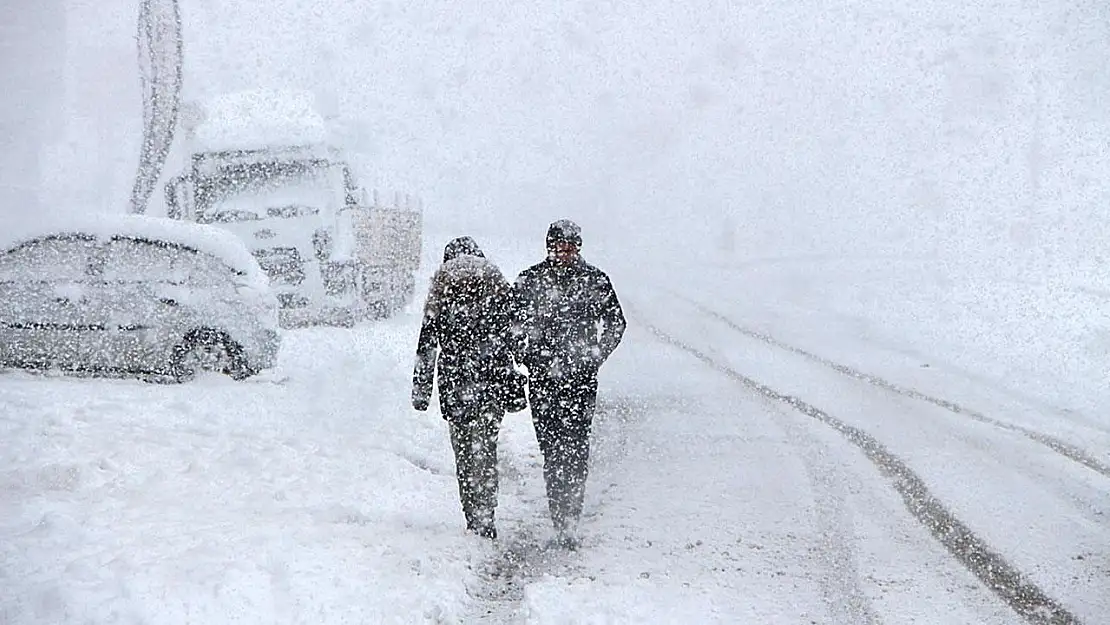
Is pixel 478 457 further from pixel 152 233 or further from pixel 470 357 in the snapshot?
pixel 152 233

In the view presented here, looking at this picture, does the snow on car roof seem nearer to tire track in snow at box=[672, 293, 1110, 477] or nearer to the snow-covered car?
the snow-covered car

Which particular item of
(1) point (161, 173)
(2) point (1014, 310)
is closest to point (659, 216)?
(2) point (1014, 310)

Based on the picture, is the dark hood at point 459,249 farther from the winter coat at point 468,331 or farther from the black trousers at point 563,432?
the black trousers at point 563,432

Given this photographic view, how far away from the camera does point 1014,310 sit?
19.1m

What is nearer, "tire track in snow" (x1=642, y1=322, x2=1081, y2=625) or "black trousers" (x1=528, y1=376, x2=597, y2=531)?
"tire track in snow" (x1=642, y1=322, x2=1081, y2=625)

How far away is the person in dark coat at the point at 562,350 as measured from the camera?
5762mm

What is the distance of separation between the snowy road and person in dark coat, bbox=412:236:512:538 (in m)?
0.48

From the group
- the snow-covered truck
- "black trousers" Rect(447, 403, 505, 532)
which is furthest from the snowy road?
the snow-covered truck

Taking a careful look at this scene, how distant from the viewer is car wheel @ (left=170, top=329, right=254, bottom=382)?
9.90 m

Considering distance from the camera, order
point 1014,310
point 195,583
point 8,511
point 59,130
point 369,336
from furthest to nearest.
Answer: point 1014,310 < point 369,336 < point 59,130 < point 8,511 < point 195,583

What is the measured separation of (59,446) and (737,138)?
185 ft

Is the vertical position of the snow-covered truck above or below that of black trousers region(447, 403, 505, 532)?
above

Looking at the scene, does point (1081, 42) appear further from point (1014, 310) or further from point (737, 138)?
point (737, 138)

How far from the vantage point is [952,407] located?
33.6 feet
